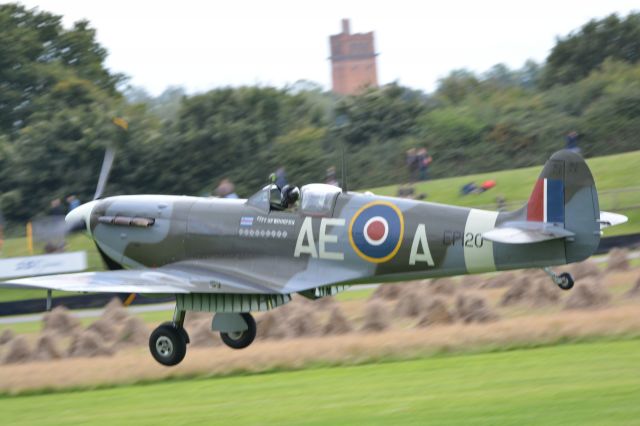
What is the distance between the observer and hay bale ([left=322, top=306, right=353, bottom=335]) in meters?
19.8

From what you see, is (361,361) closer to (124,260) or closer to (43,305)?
(124,260)

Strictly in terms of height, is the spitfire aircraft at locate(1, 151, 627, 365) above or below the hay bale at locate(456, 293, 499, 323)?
above

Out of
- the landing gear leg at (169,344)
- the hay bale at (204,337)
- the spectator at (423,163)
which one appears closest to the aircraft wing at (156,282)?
the landing gear leg at (169,344)

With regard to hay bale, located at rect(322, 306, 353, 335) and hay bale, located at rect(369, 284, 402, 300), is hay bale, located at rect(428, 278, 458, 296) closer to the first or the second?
hay bale, located at rect(369, 284, 402, 300)

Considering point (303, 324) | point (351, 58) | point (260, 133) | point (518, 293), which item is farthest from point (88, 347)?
point (351, 58)

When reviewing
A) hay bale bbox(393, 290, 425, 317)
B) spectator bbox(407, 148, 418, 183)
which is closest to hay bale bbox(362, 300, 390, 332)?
hay bale bbox(393, 290, 425, 317)

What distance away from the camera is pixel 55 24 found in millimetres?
62250

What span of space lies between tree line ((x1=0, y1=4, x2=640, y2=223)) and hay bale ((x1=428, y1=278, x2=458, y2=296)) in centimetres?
2298

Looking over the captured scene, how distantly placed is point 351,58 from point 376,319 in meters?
109

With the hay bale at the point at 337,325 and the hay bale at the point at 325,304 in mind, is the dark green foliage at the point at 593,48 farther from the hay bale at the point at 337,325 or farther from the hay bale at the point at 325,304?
the hay bale at the point at 337,325

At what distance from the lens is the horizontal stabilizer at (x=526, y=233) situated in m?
14.9

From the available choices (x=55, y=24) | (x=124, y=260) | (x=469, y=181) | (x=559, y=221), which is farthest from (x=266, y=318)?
(x=55, y=24)

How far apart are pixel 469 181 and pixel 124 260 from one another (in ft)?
66.3

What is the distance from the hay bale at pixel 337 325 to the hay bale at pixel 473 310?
1895 millimetres
